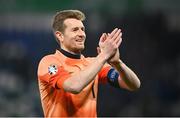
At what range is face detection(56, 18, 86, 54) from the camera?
448cm

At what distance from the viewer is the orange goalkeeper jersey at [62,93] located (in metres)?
4.45

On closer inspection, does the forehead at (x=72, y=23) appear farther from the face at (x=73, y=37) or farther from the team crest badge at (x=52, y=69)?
the team crest badge at (x=52, y=69)

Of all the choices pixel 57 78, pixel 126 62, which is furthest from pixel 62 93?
pixel 126 62

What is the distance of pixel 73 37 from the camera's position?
4.49 meters

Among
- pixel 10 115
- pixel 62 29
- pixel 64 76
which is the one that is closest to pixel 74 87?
pixel 64 76

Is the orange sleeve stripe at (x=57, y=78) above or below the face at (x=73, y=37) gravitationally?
below

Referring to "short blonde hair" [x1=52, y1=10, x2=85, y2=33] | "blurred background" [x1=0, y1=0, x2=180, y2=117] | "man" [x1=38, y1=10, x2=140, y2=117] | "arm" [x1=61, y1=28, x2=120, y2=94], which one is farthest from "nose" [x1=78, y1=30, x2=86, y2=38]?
"blurred background" [x1=0, y1=0, x2=180, y2=117]

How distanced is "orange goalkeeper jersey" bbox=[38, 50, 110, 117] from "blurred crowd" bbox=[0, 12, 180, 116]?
13.6 feet

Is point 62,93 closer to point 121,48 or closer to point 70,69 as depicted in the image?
point 70,69

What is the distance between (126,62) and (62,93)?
4342 mm

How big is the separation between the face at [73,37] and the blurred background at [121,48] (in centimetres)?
411

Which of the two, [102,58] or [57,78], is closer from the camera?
[102,58]

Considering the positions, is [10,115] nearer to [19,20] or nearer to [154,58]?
[19,20]

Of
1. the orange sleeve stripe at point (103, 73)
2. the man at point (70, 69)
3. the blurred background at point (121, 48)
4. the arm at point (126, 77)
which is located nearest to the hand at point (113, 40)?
the man at point (70, 69)
